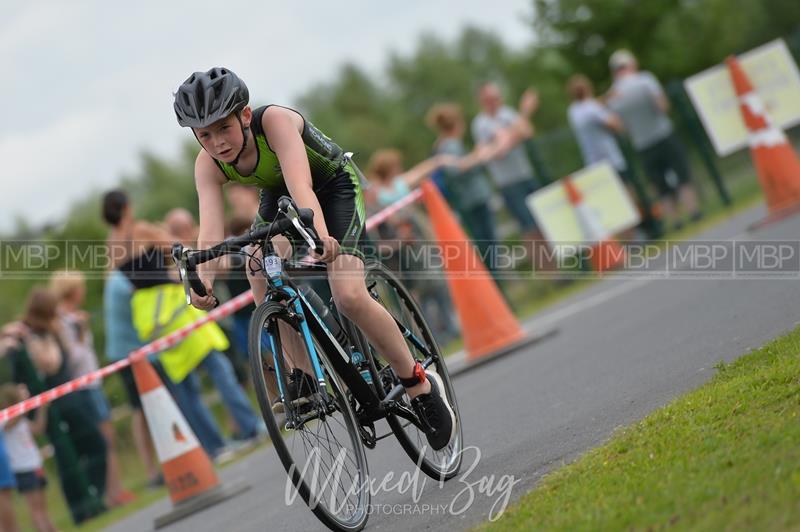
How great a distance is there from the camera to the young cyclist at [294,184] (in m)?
6.47

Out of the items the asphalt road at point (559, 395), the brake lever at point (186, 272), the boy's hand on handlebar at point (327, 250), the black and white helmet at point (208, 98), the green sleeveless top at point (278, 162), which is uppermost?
the black and white helmet at point (208, 98)

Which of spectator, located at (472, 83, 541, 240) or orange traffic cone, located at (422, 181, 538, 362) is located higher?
spectator, located at (472, 83, 541, 240)

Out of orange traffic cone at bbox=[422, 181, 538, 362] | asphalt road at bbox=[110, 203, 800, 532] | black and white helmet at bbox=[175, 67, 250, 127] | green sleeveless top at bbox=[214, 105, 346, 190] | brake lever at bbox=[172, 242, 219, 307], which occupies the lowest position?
asphalt road at bbox=[110, 203, 800, 532]

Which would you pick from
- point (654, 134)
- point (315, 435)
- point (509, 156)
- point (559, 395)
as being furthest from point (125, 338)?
point (654, 134)

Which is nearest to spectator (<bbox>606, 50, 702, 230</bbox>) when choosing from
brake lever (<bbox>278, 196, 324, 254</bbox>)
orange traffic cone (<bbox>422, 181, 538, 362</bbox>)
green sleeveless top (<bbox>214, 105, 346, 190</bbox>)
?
orange traffic cone (<bbox>422, 181, 538, 362</bbox>)

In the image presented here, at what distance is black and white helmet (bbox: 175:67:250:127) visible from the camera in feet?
21.0

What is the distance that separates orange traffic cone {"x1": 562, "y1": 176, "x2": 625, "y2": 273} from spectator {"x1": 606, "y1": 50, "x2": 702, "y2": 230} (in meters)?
2.07

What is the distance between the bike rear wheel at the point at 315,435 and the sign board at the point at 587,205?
12.0m

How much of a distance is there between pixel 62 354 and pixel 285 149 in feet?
25.0

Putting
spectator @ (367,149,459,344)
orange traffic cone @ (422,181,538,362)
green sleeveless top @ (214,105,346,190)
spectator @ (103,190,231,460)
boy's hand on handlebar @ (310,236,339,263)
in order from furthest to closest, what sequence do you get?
spectator @ (367,149,459,344), orange traffic cone @ (422,181,538,362), spectator @ (103,190,231,460), green sleeveless top @ (214,105,346,190), boy's hand on handlebar @ (310,236,339,263)

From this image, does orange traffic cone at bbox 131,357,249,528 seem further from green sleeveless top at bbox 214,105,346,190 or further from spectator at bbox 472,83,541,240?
spectator at bbox 472,83,541,240

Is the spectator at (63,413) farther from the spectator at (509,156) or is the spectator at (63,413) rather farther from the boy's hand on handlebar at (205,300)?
the spectator at (509,156)

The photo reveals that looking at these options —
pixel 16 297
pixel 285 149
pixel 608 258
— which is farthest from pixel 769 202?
pixel 16 297

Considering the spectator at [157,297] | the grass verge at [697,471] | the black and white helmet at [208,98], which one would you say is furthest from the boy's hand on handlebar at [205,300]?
the spectator at [157,297]
